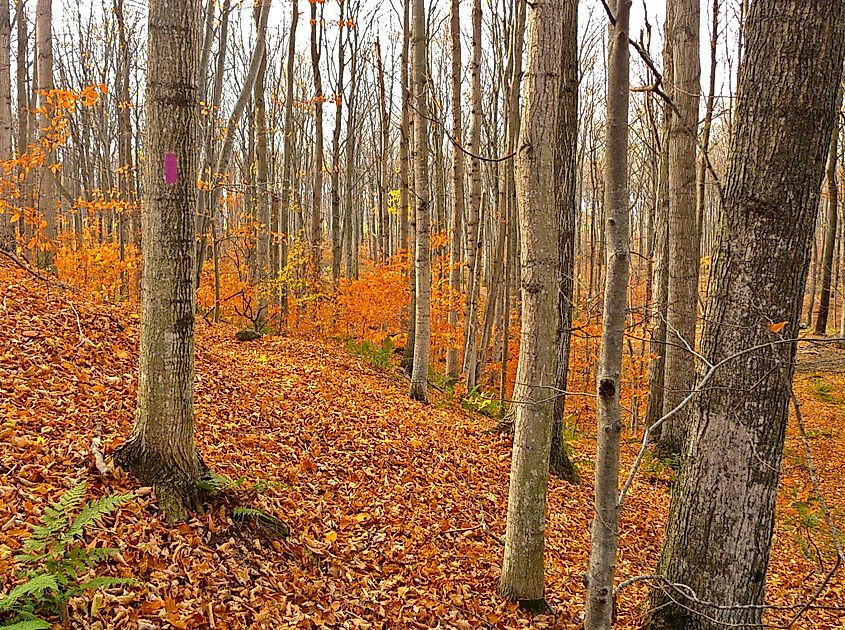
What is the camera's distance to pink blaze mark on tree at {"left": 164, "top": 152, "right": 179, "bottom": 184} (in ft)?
11.1

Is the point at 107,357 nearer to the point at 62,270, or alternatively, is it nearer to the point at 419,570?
the point at 419,570

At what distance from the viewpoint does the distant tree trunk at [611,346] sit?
250 cm

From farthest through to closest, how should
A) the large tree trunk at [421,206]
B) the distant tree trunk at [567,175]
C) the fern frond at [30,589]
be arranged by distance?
1. the large tree trunk at [421,206]
2. the distant tree trunk at [567,175]
3. the fern frond at [30,589]

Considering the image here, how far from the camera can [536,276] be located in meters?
3.48

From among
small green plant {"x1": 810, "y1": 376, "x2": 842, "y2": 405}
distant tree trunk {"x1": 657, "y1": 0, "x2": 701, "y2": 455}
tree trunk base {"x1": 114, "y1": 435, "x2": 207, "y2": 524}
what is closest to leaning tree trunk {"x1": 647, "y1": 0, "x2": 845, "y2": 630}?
tree trunk base {"x1": 114, "y1": 435, "x2": 207, "y2": 524}

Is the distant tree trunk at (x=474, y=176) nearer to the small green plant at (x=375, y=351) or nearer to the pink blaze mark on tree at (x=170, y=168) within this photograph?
the small green plant at (x=375, y=351)

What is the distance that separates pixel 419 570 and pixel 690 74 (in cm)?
718

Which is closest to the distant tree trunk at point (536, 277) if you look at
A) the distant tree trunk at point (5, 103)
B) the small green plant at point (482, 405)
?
the small green plant at point (482, 405)

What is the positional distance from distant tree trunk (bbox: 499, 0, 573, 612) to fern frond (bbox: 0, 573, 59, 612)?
2657 millimetres

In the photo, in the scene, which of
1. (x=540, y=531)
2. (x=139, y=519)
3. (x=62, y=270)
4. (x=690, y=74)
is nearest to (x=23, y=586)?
(x=139, y=519)

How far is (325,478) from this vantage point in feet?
17.3

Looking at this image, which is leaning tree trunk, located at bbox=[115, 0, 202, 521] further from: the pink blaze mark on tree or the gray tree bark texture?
the gray tree bark texture

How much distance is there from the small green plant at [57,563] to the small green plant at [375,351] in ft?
26.8

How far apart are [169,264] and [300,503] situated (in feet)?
7.80
